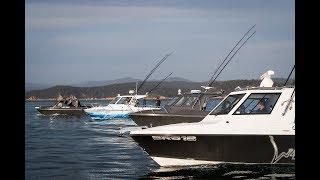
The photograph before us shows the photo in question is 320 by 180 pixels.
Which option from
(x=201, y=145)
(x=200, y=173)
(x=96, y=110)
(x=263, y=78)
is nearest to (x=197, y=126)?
(x=201, y=145)

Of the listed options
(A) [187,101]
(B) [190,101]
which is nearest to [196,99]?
(B) [190,101]

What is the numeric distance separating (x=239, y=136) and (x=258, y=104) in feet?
4.07

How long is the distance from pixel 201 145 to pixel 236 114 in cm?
127

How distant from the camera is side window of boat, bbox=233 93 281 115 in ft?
38.3

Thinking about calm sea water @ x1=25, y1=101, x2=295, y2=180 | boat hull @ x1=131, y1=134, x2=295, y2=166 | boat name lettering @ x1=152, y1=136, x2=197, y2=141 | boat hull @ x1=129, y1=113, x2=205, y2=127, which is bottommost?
calm sea water @ x1=25, y1=101, x2=295, y2=180

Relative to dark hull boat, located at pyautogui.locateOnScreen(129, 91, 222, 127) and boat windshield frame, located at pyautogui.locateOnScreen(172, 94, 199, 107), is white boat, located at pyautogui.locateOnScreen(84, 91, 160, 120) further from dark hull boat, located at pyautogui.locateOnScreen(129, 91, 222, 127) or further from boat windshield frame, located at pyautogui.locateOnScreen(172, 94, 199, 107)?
boat windshield frame, located at pyautogui.locateOnScreen(172, 94, 199, 107)

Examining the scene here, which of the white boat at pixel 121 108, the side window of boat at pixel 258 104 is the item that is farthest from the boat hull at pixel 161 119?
the white boat at pixel 121 108

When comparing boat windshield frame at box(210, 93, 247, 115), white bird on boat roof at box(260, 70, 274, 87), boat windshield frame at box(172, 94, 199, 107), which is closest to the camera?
boat windshield frame at box(210, 93, 247, 115)

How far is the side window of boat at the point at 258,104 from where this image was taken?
11.7 meters

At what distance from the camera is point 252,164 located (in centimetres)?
1135

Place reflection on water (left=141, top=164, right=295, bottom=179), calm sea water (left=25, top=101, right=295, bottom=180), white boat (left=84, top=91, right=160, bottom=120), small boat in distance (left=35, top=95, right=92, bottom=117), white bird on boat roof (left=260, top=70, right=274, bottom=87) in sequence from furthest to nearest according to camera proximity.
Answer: small boat in distance (left=35, top=95, right=92, bottom=117), white boat (left=84, top=91, right=160, bottom=120), white bird on boat roof (left=260, top=70, right=274, bottom=87), calm sea water (left=25, top=101, right=295, bottom=180), reflection on water (left=141, top=164, right=295, bottom=179)

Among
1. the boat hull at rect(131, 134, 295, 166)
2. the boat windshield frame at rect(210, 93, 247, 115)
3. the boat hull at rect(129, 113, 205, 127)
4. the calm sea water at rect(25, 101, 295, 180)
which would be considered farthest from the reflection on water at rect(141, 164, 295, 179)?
the boat hull at rect(129, 113, 205, 127)
